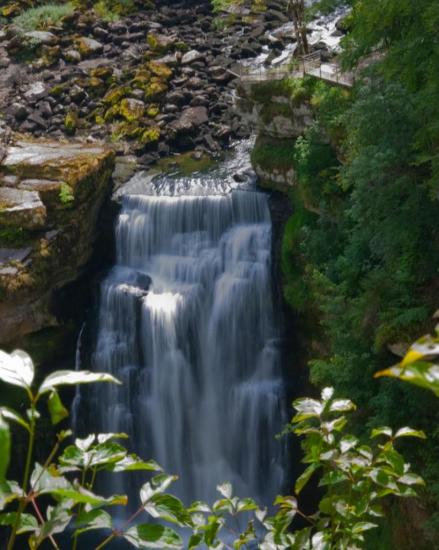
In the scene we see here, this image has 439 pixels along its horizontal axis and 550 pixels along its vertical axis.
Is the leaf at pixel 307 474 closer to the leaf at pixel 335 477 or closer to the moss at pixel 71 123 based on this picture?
the leaf at pixel 335 477

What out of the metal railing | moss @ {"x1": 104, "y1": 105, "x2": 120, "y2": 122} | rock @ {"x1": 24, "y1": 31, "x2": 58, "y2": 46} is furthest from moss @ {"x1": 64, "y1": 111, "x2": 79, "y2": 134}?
the metal railing

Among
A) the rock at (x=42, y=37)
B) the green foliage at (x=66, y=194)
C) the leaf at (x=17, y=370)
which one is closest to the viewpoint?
the leaf at (x=17, y=370)

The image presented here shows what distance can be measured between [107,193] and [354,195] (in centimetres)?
936

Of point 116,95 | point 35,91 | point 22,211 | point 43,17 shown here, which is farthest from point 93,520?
point 43,17

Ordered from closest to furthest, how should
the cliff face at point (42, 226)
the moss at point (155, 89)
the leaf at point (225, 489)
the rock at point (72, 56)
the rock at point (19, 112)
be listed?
the leaf at point (225, 489), the cliff face at point (42, 226), the moss at point (155, 89), the rock at point (19, 112), the rock at point (72, 56)

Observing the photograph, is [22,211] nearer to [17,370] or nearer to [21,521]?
[21,521]

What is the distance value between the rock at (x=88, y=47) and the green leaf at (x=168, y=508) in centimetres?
2769

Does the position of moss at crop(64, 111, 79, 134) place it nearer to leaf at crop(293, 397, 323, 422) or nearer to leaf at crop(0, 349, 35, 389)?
leaf at crop(293, 397, 323, 422)

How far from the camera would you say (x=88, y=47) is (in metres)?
27.6

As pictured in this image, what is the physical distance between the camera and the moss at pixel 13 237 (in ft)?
50.4

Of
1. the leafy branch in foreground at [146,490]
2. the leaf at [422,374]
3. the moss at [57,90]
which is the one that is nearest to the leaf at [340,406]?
the leafy branch in foreground at [146,490]

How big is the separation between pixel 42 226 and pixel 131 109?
8768mm

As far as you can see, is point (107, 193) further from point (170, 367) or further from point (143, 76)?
point (143, 76)

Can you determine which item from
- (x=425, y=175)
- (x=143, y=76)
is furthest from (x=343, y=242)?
(x=143, y=76)
